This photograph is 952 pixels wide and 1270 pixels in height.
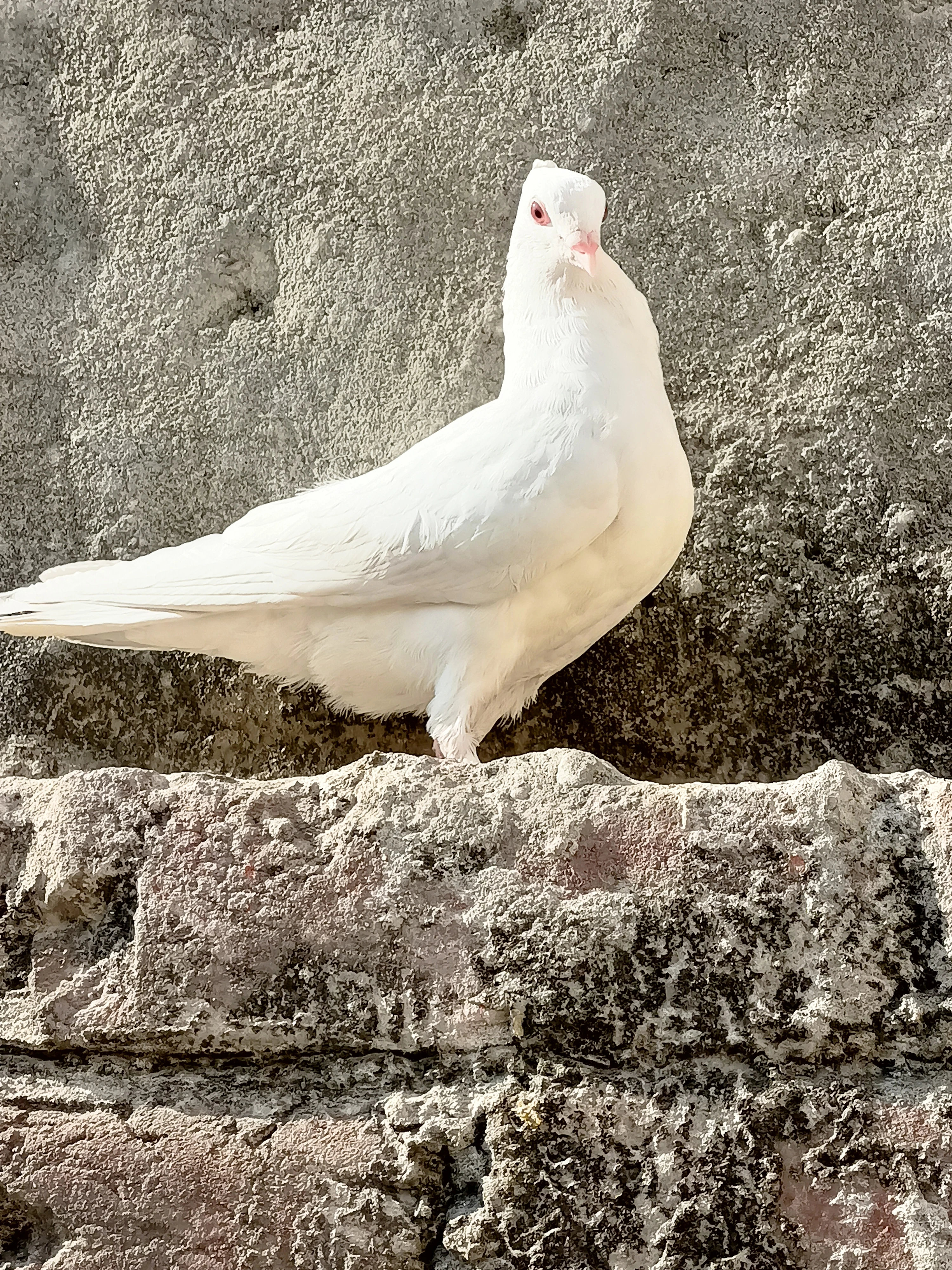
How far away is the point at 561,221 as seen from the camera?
1.46 meters

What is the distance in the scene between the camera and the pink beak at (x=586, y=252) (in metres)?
1.43

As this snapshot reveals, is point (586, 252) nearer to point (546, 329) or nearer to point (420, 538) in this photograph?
point (546, 329)

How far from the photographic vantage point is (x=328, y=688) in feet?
4.96

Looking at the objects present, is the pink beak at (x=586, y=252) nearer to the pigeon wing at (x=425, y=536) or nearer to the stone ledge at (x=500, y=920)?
the pigeon wing at (x=425, y=536)

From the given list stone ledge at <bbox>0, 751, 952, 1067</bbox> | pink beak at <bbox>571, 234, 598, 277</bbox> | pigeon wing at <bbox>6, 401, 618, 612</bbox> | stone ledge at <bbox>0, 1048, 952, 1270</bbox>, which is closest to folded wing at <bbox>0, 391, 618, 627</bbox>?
pigeon wing at <bbox>6, 401, 618, 612</bbox>

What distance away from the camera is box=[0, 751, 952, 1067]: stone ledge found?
3.36ft

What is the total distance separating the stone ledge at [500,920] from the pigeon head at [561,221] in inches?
26.9

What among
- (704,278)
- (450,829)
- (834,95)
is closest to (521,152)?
(704,278)

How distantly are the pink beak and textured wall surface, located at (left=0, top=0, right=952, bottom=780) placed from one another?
0.35 metres

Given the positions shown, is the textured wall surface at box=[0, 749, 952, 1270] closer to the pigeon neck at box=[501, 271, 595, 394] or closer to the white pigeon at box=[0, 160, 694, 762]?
the white pigeon at box=[0, 160, 694, 762]

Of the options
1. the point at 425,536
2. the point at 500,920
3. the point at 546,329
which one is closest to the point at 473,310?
the point at 546,329

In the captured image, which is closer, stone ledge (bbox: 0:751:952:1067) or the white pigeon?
stone ledge (bbox: 0:751:952:1067)

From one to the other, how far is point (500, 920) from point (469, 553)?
18.6 inches

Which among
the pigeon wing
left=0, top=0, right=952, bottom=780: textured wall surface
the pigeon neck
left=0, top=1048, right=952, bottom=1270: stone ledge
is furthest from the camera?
left=0, top=0, right=952, bottom=780: textured wall surface
